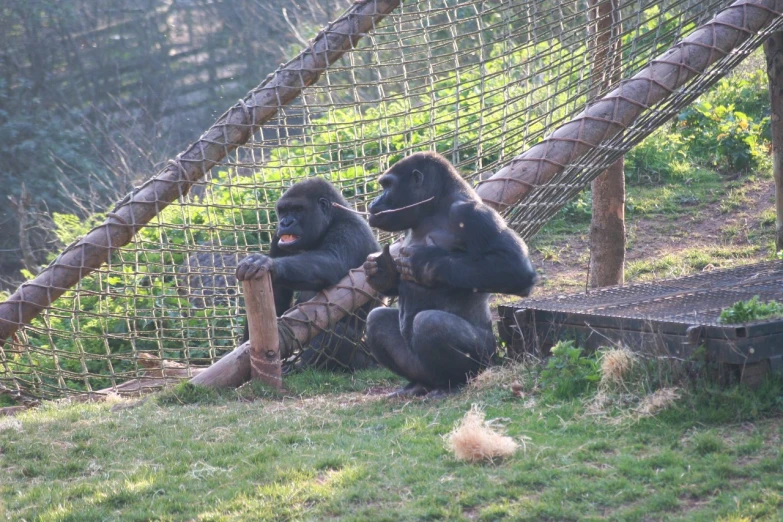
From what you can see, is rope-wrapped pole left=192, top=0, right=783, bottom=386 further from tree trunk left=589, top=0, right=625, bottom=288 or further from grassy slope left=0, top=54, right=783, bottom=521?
tree trunk left=589, top=0, right=625, bottom=288

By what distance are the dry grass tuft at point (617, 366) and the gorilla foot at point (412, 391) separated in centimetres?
133

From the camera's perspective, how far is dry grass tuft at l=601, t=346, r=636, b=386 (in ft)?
13.0

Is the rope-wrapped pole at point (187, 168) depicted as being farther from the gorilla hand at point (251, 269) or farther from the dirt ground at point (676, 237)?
the dirt ground at point (676, 237)

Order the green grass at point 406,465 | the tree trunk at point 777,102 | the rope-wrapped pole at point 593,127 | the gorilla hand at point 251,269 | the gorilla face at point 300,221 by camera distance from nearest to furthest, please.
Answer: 1. the green grass at point 406,465
2. the gorilla hand at point 251,269
3. the rope-wrapped pole at point 593,127
4. the gorilla face at point 300,221
5. the tree trunk at point 777,102

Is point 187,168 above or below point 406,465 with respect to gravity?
above

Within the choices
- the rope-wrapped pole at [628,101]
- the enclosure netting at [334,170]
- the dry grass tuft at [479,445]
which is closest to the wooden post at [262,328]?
the enclosure netting at [334,170]

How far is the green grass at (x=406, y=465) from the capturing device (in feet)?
9.68

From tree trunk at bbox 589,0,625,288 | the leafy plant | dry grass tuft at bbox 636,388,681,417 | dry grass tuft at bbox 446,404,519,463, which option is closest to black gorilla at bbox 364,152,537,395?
the leafy plant

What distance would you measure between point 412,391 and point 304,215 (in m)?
1.63

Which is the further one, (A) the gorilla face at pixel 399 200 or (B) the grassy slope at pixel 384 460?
(A) the gorilla face at pixel 399 200

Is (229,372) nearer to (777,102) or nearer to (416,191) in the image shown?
(416,191)

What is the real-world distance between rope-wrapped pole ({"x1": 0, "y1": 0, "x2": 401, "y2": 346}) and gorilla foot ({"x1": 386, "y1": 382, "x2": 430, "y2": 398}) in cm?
219

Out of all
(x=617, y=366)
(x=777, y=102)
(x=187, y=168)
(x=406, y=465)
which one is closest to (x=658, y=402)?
(x=617, y=366)

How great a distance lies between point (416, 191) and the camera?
5203mm
